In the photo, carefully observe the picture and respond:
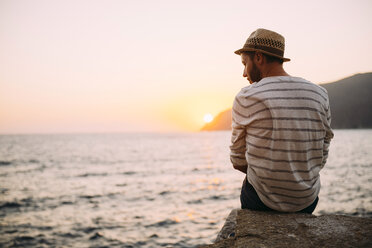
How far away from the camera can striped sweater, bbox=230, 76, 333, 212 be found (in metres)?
1.98

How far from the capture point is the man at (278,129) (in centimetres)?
198

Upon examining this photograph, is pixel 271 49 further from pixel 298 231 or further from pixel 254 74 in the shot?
pixel 298 231

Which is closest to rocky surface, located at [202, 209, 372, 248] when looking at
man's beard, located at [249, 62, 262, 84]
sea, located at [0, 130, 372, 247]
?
man's beard, located at [249, 62, 262, 84]

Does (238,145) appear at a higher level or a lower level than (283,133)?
lower

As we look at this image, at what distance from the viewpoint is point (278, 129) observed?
1973 millimetres

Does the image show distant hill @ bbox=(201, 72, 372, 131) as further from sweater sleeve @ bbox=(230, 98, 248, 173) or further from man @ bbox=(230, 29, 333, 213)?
sweater sleeve @ bbox=(230, 98, 248, 173)

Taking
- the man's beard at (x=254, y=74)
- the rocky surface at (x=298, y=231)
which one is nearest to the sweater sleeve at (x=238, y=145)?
the man's beard at (x=254, y=74)

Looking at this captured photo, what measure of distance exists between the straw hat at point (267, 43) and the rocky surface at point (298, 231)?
1405 mm

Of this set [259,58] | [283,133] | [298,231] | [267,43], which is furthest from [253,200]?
[267,43]

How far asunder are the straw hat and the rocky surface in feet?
4.61

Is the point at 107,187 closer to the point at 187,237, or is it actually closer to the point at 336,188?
the point at 187,237

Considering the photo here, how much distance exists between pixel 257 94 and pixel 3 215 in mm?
12264

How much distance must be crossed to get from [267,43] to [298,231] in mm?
1544

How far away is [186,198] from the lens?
42.7 ft
